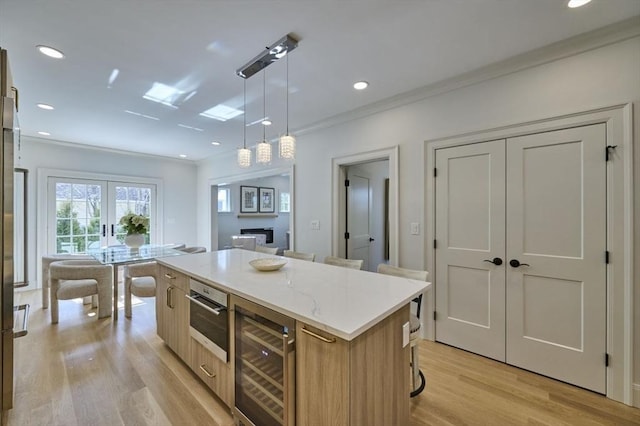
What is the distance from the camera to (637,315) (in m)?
1.88

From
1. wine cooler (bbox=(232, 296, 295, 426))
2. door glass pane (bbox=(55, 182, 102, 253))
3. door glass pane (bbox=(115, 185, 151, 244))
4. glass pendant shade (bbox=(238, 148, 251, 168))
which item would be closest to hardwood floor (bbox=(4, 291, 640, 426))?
wine cooler (bbox=(232, 296, 295, 426))

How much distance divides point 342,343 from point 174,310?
1.92m

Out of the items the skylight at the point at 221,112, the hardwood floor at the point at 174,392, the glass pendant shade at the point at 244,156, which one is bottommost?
the hardwood floor at the point at 174,392

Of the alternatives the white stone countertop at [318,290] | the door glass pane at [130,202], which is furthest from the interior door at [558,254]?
the door glass pane at [130,202]

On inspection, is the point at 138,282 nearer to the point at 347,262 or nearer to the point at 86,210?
the point at 347,262

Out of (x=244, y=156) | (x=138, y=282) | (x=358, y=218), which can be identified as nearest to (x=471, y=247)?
(x=358, y=218)

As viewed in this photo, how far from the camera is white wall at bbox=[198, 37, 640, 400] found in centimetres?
196

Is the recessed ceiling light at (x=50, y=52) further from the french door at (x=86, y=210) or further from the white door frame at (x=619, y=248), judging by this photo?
the white door frame at (x=619, y=248)

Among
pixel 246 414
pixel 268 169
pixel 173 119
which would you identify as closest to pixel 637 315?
pixel 246 414

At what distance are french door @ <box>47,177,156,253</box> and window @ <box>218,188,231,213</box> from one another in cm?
200

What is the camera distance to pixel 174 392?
203cm

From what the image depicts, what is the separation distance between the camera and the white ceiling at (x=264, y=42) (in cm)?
173

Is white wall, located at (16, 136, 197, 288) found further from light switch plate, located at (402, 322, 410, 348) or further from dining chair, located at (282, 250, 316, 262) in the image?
light switch plate, located at (402, 322, 410, 348)

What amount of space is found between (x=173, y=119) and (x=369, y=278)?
3.50 metres
